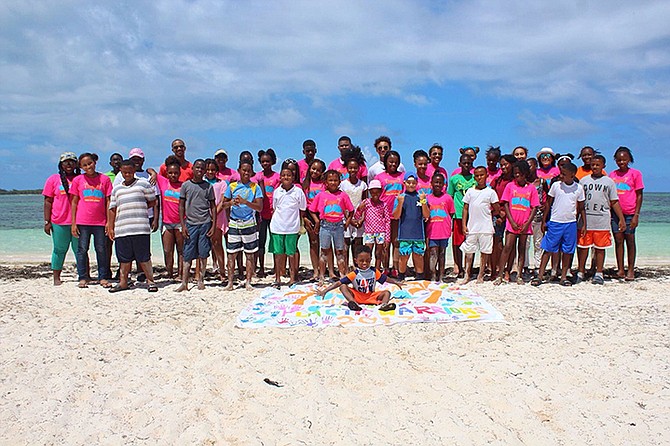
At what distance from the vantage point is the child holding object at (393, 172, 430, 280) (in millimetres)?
7039

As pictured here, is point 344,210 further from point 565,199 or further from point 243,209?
point 565,199

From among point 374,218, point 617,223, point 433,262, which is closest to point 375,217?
point 374,218

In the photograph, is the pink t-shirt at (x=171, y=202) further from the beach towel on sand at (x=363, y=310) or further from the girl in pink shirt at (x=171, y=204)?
the beach towel on sand at (x=363, y=310)

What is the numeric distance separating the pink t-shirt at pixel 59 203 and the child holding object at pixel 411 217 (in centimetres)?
477

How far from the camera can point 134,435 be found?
129 inches

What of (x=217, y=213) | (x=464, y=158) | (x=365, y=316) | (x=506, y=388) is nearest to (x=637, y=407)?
(x=506, y=388)

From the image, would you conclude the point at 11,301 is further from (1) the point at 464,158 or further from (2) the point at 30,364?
(1) the point at 464,158

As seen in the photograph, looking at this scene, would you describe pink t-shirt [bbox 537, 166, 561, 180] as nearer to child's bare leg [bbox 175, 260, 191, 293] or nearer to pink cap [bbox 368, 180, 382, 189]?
pink cap [bbox 368, 180, 382, 189]

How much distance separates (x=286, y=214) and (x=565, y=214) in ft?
13.0

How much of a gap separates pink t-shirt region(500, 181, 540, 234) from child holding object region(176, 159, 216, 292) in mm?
4276

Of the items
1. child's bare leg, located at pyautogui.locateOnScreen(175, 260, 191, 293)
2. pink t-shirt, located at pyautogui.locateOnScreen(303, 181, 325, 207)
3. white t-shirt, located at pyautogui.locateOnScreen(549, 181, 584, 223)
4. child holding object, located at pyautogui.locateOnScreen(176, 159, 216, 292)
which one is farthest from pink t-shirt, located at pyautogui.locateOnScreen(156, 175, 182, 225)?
white t-shirt, located at pyautogui.locateOnScreen(549, 181, 584, 223)

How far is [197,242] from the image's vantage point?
6844 mm

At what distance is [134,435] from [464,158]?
5969mm

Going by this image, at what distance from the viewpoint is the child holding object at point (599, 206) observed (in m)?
7.05
